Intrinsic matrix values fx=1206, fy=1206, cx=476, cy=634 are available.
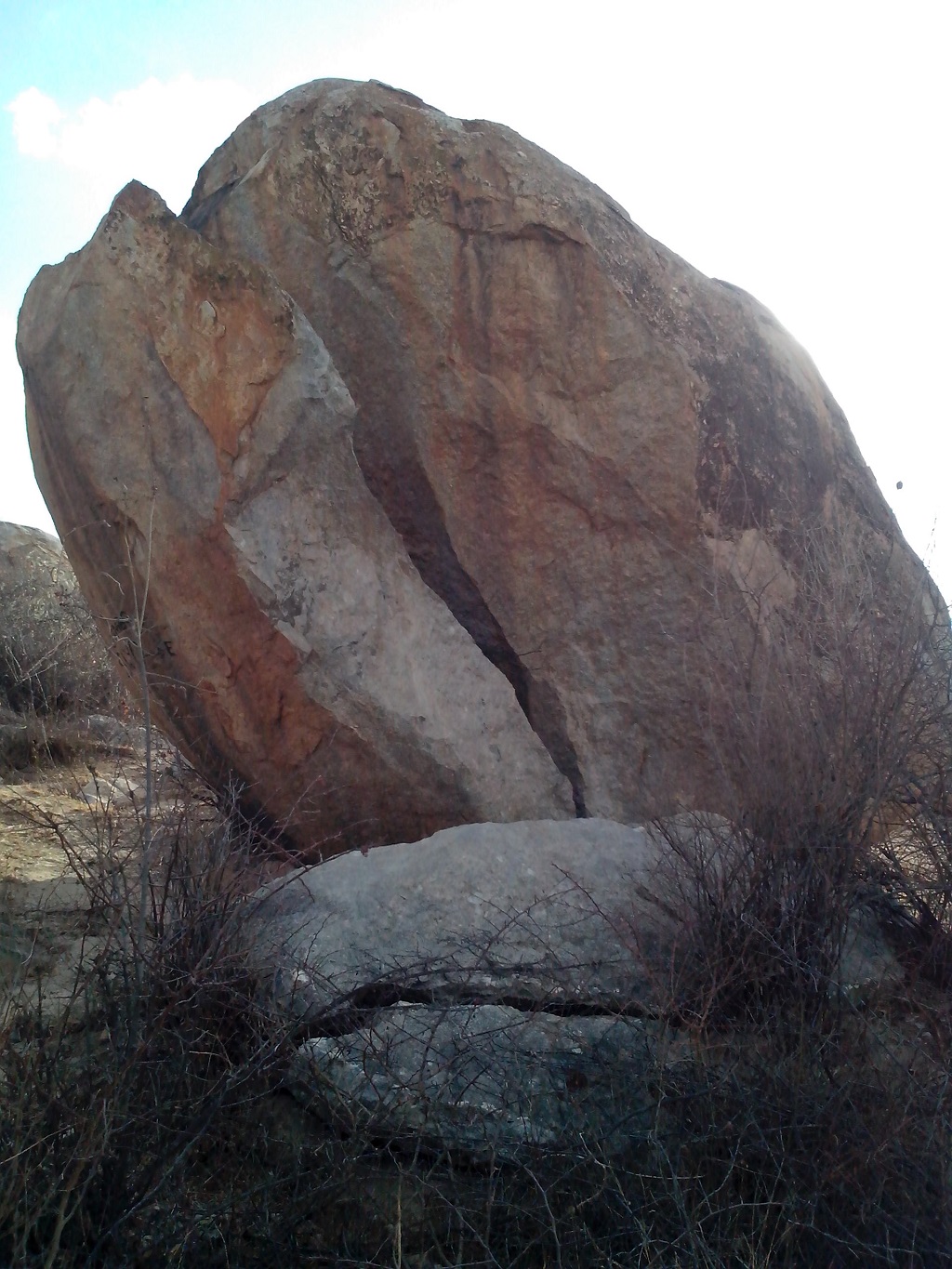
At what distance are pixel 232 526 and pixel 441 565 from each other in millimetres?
945

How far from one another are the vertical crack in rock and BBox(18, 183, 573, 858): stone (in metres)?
0.38

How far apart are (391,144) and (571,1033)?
3158mm

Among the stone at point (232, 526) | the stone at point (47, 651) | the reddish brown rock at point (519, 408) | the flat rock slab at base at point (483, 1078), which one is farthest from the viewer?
the stone at point (47, 651)

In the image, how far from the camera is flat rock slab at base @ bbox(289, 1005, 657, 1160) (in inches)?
94.0

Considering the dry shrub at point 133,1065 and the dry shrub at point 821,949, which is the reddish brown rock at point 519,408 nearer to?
the dry shrub at point 821,949

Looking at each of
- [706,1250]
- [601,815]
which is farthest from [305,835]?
[706,1250]

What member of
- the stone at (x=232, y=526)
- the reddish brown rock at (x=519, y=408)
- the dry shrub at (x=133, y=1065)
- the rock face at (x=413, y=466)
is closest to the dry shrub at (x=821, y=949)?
the reddish brown rock at (x=519, y=408)

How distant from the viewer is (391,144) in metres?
4.31

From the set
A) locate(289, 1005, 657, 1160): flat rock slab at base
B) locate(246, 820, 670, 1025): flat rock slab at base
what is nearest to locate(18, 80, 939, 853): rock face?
locate(246, 820, 670, 1025): flat rock slab at base

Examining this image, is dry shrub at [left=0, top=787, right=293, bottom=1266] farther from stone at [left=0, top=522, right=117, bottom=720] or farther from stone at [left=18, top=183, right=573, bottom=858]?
stone at [left=0, top=522, right=117, bottom=720]

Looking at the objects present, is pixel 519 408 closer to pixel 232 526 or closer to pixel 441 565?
pixel 441 565

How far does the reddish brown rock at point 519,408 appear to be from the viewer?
4289 mm

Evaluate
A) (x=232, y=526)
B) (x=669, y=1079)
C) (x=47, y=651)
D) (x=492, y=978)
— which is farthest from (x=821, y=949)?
(x=47, y=651)

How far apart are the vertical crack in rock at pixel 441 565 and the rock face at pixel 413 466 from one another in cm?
1
